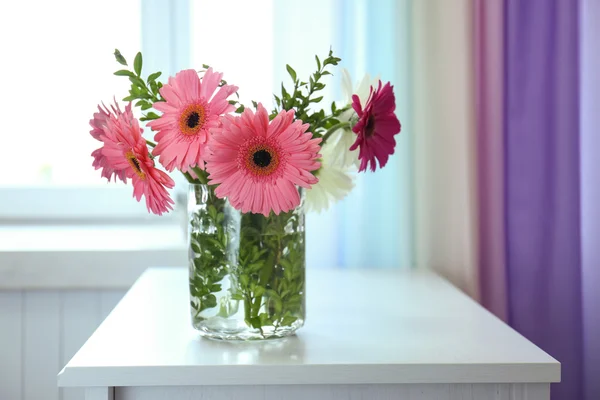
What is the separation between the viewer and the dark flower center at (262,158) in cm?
79

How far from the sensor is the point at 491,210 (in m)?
1.42

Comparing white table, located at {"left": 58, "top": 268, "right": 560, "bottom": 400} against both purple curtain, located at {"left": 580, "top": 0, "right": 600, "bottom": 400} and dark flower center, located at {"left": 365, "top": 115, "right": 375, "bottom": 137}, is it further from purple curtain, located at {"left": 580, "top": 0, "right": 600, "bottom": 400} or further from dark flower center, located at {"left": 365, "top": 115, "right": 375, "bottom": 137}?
purple curtain, located at {"left": 580, "top": 0, "right": 600, "bottom": 400}

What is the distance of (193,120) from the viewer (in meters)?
0.81

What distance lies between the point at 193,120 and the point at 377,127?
8.1 inches

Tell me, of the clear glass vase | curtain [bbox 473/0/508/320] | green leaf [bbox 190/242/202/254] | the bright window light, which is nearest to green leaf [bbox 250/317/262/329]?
the clear glass vase

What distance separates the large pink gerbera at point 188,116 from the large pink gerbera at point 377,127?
0.15 metres

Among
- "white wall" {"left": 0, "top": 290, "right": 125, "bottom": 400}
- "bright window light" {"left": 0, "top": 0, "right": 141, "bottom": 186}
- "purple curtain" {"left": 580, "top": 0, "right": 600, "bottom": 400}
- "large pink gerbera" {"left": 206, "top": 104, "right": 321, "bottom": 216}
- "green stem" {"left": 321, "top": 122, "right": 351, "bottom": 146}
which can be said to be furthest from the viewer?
"bright window light" {"left": 0, "top": 0, "right": 141, "bottom": 186}

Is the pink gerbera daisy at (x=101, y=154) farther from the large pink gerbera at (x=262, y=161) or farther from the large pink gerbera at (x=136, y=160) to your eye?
the large pink gerbera at (x=262, y=161)

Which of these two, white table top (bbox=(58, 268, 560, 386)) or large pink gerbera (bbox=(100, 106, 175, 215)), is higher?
large pink gerbera (bbox=(100, 106, 175, 215))

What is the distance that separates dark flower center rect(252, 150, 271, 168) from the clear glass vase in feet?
0.34

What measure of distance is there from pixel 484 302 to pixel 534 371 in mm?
636

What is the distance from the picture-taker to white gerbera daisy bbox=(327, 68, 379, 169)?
898 millimetres

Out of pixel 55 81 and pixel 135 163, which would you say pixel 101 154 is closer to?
pixel 135 163

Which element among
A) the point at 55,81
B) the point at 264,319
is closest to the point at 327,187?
the point at 264,319
